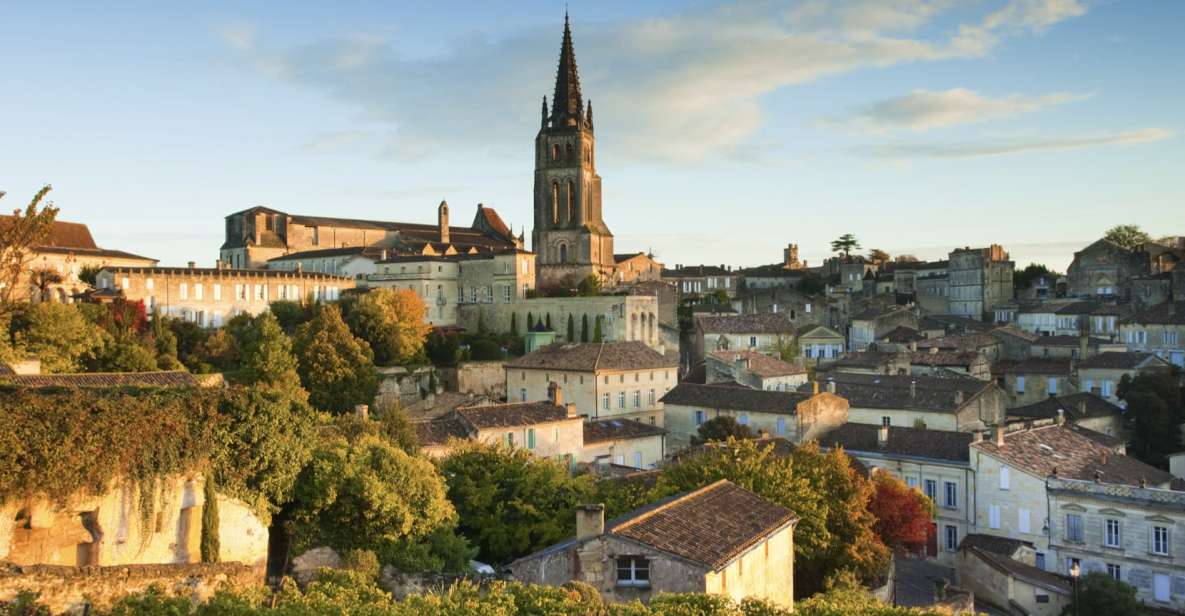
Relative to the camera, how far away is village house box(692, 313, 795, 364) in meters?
61.8

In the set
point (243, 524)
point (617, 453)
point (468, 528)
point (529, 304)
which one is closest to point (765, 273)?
point (529, 304)

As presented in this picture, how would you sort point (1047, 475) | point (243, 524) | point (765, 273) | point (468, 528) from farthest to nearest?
point (765, 273)
point (1047, 475)
point (468, 528)
point (243, 524)

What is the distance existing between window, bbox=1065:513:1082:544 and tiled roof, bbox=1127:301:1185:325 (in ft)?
101

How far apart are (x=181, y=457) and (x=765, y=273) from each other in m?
82.6

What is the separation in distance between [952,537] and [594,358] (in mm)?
20186

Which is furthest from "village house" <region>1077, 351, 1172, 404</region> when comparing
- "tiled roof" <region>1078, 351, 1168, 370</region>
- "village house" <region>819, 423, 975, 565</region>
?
"village house" <region>819, 423, 975, 565</region>

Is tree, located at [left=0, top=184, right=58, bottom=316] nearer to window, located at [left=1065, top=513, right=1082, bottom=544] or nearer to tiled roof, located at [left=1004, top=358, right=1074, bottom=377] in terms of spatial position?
window, located at [left=1065, top=513, right=1082, bottom=544]

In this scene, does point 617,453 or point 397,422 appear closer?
point 397,422

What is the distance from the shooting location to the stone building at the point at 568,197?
240 ft

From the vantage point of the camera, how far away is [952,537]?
3319cm

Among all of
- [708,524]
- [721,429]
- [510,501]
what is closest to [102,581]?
[708,524]

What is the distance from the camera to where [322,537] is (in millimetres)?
19875

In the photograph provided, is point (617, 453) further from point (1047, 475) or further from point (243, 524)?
point (243, 524)

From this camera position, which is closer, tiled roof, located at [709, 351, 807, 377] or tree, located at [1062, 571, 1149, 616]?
tree, located at [1062, 571, 1149, 616]
